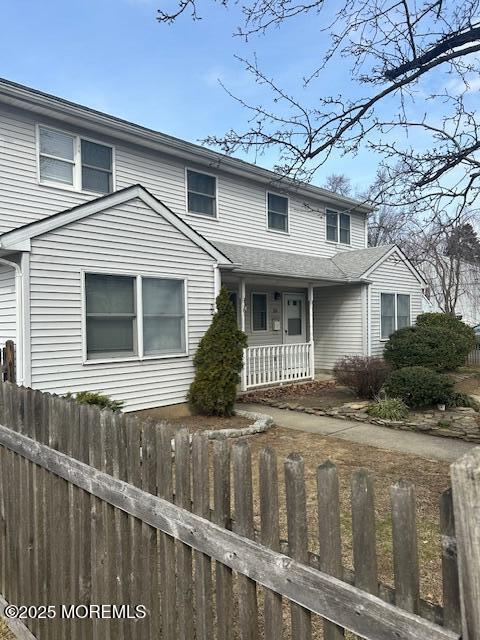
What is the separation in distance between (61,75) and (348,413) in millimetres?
8307

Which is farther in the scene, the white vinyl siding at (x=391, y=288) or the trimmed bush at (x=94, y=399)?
the white vinyl siding at (x=391, y=288)

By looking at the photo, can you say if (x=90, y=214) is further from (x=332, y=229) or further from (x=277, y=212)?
(x=332, y=229)

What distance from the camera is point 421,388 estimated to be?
9047 millimetres

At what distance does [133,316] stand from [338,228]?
10.9 metres

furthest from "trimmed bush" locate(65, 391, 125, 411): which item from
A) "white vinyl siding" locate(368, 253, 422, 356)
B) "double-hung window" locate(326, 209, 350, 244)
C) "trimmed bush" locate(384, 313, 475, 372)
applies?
"double-hung window" locate(326, 209, 350, 244)

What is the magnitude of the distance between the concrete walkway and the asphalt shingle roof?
12.2 feet

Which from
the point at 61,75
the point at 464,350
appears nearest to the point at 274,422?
the point at 61,75

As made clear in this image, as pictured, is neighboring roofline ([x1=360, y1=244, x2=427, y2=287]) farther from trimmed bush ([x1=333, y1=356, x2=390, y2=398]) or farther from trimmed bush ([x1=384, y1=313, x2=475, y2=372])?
trimmed bush ([x1=333, y1=356, x2=390, y2=398])

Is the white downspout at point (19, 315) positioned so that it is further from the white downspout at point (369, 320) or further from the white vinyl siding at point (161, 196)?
the white downspout at point (369, 320)

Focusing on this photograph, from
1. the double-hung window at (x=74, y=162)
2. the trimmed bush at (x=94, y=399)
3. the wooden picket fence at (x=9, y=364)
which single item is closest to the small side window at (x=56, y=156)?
the double-hung window at (x=74, y=162)

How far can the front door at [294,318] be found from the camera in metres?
14.7

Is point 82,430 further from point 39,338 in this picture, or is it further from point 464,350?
point 464,350

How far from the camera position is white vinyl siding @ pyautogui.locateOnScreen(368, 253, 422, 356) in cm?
1486

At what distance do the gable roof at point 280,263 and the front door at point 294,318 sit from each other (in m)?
1.25
